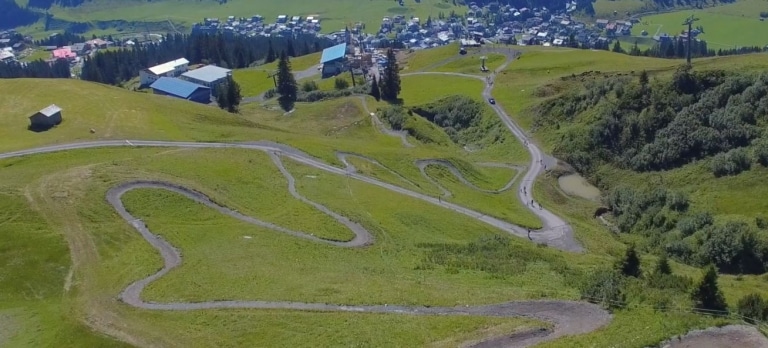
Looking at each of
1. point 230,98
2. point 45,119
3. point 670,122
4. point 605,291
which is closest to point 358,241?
point 605,291

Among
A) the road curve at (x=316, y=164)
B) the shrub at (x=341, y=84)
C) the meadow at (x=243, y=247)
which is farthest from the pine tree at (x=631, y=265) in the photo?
the shrub at (x=341, y=84)

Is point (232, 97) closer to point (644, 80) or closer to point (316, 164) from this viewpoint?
point (316, 164)

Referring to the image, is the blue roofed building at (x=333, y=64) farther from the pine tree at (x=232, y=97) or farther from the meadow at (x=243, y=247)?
the meadow at (x=243, y=247)

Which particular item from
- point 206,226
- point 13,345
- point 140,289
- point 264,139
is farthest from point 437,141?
point 13,345

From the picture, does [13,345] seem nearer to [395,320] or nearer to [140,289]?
[140,289]

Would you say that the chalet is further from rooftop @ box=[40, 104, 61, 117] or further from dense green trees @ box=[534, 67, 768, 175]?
dense green trees @ box=[534, 67, 768, 175]

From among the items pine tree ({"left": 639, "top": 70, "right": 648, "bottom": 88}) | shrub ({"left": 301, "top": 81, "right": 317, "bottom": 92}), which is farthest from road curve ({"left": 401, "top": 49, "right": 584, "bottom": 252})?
shrub ({"left": 301, "top": 81, "right": 317, "bottom": 92})

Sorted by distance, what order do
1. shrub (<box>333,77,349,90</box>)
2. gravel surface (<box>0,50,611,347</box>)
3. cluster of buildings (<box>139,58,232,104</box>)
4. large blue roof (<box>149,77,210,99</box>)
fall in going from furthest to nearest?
shrub (<box>333,77,349,90</box>) → cluster of buildings (<box>139,58,232,104</box>) → large blue roof (<box>149,77,210,99</box>) → gravel surface (<box>0,50,611,347</box>)
